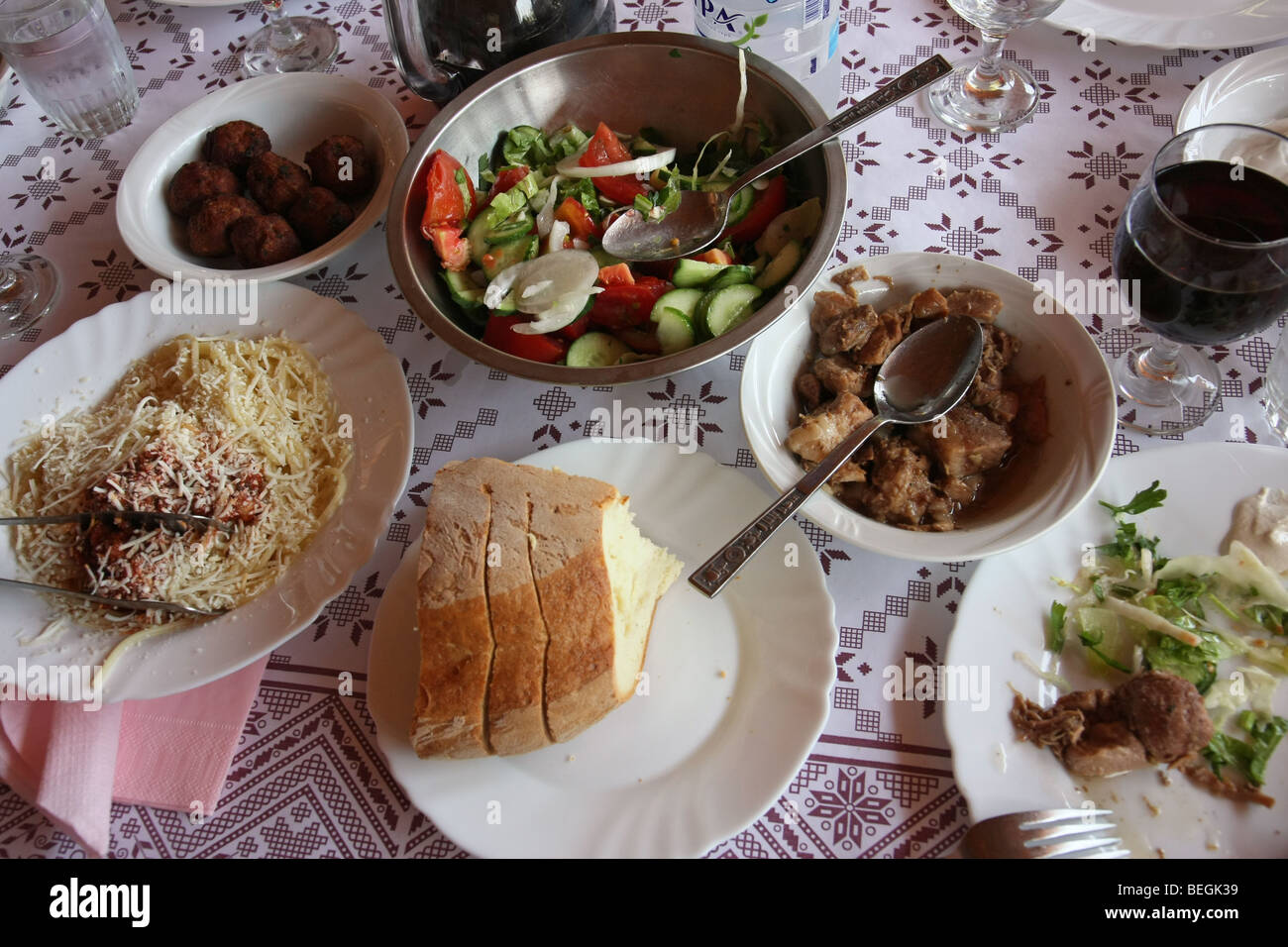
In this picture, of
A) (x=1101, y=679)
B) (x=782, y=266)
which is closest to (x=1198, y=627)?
(x=1101, y=679)

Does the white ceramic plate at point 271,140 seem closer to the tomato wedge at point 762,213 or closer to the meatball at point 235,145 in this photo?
the meatball at point 235,145

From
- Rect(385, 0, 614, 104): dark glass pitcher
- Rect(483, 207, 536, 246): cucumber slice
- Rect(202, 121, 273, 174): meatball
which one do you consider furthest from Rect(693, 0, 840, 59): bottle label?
Rect(202, 121, 273, 174): meatball

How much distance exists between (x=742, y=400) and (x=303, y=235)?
1.12m

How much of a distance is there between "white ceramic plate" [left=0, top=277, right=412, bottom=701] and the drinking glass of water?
0.79 metres

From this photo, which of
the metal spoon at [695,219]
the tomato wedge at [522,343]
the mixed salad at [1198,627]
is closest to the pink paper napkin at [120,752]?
the tomato wedge at [522,343]

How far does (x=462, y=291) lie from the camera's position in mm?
1748

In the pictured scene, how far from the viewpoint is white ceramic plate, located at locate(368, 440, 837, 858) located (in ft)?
4.25

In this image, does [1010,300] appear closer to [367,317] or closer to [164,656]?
[367,317]

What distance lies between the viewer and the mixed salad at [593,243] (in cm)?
165

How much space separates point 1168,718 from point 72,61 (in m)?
2.73

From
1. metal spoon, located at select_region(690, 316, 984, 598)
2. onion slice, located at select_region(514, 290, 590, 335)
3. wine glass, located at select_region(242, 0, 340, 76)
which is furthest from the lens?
wine glass, located at select_region(242, 0, 340, 76)

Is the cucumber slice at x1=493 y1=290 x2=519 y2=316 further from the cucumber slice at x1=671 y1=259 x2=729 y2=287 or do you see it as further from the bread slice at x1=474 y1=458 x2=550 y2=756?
the bread slice at x1=474 y1=458 x2=550 y2=756

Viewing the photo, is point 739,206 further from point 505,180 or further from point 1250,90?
point 1250,90

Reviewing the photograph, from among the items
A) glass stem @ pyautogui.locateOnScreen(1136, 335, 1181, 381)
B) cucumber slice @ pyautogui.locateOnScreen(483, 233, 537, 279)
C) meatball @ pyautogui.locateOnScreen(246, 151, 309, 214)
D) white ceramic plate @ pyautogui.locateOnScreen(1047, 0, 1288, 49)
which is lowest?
glass stem @ pyautogui.locateOnScreen(1136, 335, 1181, 381)
